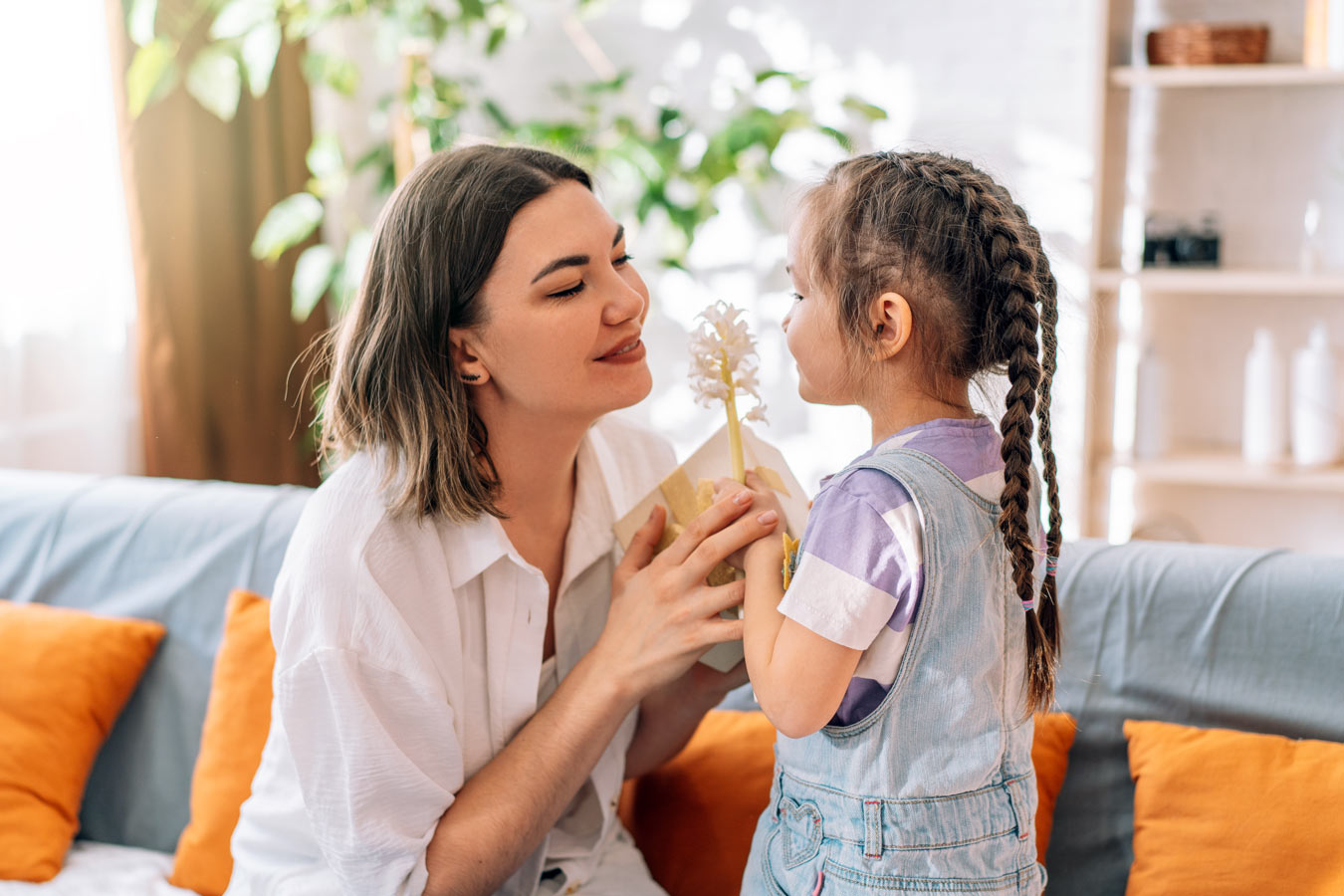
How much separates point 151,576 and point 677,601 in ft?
3.52

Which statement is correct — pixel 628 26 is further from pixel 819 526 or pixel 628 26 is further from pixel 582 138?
pixel 819 526

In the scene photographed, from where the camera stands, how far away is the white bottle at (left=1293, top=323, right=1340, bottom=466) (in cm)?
265

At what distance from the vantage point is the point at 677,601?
3.95ft

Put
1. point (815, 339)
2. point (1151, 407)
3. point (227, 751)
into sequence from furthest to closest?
point (1151, 407) → point (227, 751) → point (815, 339)

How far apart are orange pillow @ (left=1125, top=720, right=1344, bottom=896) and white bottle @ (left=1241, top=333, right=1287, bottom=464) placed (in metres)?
1.61

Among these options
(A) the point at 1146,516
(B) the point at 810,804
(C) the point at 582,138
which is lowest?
(A) the point at 1146,516

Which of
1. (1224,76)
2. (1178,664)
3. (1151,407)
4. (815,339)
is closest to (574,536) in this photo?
(815,339)

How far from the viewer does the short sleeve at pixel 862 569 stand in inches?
38.3

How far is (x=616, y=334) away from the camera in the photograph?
4.19 feet

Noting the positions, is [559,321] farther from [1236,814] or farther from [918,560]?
[1236,814]

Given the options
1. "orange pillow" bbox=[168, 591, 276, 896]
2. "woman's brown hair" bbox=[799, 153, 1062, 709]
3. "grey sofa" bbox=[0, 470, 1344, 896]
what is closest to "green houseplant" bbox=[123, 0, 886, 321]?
"grey sofa" bbox=[0, 470, 1344, 896]

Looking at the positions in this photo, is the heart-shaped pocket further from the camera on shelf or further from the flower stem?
the camera on shelf

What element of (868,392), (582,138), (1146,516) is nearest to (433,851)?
(868,392)

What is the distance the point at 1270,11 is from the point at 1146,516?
4.11ft
